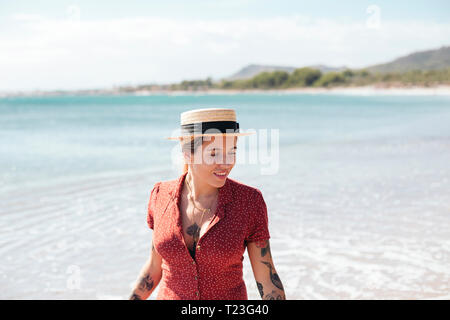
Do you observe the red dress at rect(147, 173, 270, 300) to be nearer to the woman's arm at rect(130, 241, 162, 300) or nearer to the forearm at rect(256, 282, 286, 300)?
the forearm at rect(256, 282, 286, 300)

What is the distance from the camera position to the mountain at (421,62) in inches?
5733

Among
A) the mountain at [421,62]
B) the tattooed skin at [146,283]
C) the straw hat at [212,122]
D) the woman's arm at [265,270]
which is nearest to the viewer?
the straw hat at [212,122]

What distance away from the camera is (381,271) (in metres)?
4.96

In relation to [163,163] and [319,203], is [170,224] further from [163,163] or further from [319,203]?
[163,163]

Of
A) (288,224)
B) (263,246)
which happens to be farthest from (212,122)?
(288,224)

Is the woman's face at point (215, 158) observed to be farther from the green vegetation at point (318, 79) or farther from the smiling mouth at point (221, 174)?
the green vegetation at point (318, 79)

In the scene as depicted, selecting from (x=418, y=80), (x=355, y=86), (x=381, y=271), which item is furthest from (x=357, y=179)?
(x=355, y=86)

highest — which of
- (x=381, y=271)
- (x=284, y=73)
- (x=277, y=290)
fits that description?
(x=284, y=73)

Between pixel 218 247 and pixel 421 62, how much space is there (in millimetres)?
170441

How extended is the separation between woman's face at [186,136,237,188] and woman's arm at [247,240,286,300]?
1.07 feet

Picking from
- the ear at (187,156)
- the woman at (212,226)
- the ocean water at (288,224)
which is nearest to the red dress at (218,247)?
the woman at (212,226)

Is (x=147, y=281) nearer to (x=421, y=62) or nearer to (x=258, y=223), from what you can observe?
(x=258, y=223)

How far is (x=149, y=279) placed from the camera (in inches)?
91.7

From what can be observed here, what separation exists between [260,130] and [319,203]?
17.4m
